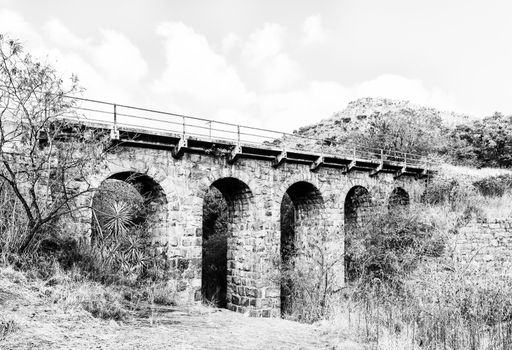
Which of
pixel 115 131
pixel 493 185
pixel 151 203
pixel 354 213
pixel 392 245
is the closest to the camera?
pixel 115 131

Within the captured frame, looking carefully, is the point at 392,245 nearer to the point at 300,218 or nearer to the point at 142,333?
the point at 300,218

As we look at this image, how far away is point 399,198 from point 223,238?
33.3ft

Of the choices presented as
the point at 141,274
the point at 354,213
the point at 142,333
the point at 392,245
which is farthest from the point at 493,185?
the point at 142,333

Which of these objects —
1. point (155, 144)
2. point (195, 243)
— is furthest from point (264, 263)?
point (155, 144)

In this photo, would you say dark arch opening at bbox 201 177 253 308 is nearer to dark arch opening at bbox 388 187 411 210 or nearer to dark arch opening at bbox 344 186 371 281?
dark arch opening at bbox 344 186 371 281

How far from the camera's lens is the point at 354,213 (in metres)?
21.2

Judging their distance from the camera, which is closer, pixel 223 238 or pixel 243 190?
pixel 243 190

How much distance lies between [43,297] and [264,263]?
9.65 meters

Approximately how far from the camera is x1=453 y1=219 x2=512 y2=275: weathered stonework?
17266mm

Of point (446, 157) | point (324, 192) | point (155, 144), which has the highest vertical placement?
point (446, 157)

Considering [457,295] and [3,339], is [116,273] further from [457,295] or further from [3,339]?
[457,295]

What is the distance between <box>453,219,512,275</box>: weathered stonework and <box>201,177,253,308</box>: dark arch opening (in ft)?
30.6

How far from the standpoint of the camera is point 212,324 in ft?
30.3

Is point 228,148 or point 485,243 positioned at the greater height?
point 228,148
